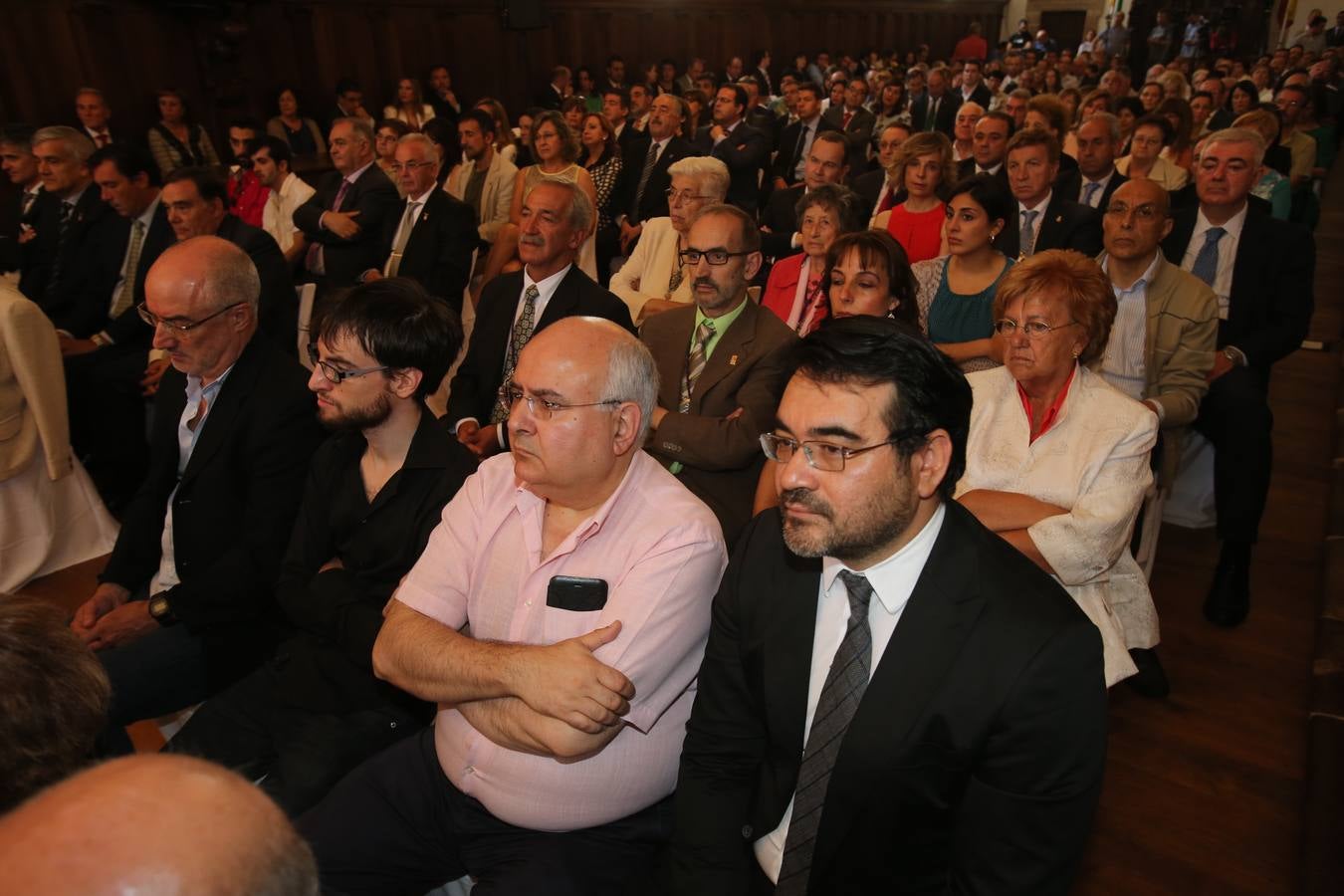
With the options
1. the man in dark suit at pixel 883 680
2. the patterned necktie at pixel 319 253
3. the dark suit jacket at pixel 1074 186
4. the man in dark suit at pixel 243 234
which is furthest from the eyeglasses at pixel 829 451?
the patterned necktie at pixel 319 253

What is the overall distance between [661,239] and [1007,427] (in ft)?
7.82

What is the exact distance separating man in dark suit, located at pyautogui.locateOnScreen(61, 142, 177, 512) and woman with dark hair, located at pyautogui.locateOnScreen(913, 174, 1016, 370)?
3343mm

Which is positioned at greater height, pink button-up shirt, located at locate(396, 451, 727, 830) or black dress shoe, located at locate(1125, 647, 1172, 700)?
pink button-up shirt, located at locate(396, 451, 727, 830)

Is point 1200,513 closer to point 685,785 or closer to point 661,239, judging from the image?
point 661,239

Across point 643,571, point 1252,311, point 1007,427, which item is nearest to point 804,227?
point 1007,427

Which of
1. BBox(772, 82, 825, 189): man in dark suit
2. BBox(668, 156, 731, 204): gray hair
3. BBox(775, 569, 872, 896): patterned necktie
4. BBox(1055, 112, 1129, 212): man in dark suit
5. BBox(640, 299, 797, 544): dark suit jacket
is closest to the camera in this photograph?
BBox(775, 569, 872, 896): patterned necktie

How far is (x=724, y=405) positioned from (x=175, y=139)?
7381 mm

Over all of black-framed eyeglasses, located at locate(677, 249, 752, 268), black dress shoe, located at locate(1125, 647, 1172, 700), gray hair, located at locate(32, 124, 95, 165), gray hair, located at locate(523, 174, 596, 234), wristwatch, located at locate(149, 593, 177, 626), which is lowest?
black dress shoe, located at locate(1125, 647, 1172, 700)

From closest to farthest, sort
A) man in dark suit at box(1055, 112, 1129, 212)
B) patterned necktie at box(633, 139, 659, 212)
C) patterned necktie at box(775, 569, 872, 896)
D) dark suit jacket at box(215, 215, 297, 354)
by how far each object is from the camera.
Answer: patterned necktie at box(775, 569, 872, 896) < dark suit jacket at box(215, 215, 297, 354) < man in dark suit at box(1055, 112, 1129, 212) < patterned necktie at box(633, 139, 659, 212)

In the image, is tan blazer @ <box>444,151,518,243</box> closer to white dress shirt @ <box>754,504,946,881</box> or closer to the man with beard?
the man with beard

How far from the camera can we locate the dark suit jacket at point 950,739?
49.4 inches

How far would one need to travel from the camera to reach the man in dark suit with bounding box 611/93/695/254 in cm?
612

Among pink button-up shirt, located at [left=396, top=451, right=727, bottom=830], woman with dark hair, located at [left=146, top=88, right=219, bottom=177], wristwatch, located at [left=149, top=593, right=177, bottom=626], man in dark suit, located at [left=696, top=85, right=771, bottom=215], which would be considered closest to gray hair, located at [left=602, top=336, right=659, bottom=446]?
pink button-up shirt, located at [left=396, top=451, right=727, bottom=830]

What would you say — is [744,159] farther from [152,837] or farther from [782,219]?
[152,837]
